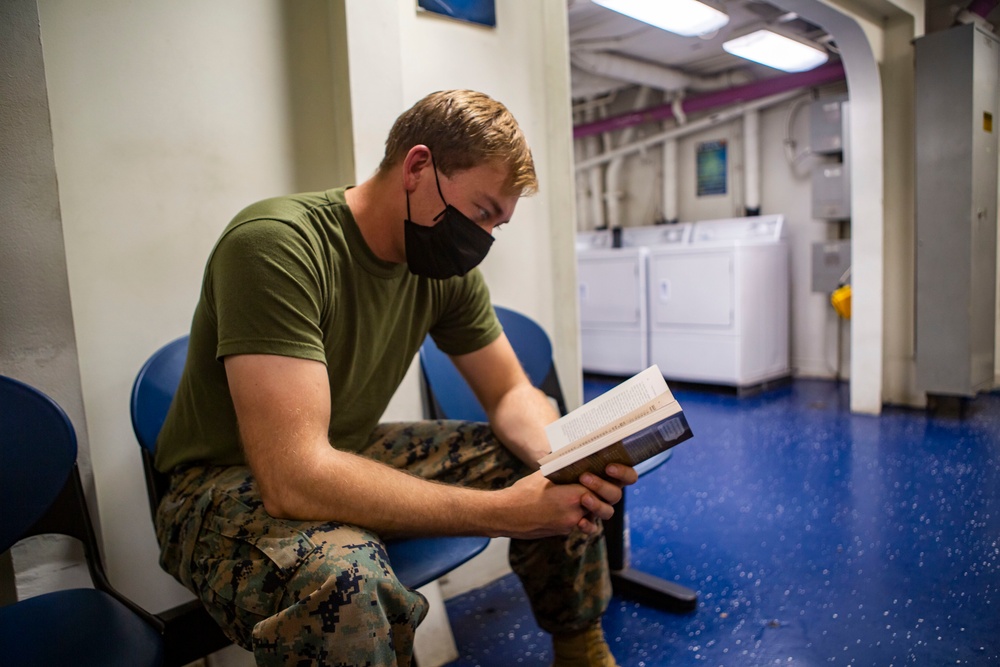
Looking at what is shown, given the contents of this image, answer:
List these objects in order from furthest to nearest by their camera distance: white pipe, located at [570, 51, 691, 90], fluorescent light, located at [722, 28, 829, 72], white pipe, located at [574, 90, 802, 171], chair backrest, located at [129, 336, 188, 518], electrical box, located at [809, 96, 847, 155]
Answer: white pipe, located at [574, 90, 802, 171] → white pipe, located at [570, 51, 691, 90] → electrical box, located at [809, 96, 847, 155] → fluorescent light, located at [722, 28, 829, 72] → chair backrest, located at [129, 336, 188, 518]

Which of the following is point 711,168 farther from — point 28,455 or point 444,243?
point 28,455

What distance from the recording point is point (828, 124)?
3988mm

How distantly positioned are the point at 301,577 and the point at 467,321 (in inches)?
25.9

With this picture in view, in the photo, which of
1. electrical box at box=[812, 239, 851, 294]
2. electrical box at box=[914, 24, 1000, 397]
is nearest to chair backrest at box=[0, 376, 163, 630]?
electrical box at box=[914, 24, 1000, 397]

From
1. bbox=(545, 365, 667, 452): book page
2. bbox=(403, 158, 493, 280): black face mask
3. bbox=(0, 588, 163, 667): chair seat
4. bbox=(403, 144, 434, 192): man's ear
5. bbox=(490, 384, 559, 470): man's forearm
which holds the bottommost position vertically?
bbox=(0, 588, 163, 667): chair seat

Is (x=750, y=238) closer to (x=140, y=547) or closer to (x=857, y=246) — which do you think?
(x=857, y=246)

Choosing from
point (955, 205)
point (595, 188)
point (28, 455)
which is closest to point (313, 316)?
point (28, 455)

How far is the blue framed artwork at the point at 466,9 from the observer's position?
66.3 inches

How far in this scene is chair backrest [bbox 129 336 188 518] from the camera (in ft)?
3.82

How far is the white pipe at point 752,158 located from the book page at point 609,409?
4.12 metres

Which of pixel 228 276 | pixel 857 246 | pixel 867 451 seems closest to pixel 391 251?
pixel 228 276

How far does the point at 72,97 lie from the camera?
1264 mm

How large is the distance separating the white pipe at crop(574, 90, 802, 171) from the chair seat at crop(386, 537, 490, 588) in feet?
14.0

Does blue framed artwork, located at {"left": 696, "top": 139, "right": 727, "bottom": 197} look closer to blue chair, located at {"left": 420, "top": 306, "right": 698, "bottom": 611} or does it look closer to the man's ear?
blue chair, located at {"left": 420, "top": 306, "right": 698, "bottom": 611}
